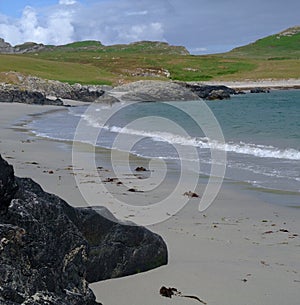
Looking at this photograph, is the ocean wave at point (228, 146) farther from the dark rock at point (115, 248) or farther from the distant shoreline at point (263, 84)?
the distant shoreline at point (263, 84)

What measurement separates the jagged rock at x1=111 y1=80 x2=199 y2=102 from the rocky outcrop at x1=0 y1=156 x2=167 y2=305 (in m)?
66.3

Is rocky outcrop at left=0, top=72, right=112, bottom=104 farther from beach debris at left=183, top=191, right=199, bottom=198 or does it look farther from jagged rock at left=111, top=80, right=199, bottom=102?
beach debris at left=183, top=191, right=199, bottom=198

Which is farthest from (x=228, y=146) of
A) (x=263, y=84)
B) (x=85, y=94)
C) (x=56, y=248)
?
(x=263, y=84)

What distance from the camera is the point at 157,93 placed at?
7406cm

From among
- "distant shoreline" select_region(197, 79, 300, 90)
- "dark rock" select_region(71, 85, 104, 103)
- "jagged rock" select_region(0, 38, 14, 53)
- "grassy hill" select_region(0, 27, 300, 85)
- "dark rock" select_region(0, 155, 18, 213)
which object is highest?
"jagged rock" select_region(0, 38, 14, 53)

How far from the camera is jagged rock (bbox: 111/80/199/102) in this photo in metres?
73.3

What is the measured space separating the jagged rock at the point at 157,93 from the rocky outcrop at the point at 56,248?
2611 inches

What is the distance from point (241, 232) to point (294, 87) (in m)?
95.1

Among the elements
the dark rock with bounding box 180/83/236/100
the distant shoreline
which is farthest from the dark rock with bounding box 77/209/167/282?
the distant shoreline

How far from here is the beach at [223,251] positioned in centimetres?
513

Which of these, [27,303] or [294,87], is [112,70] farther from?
[27,303]

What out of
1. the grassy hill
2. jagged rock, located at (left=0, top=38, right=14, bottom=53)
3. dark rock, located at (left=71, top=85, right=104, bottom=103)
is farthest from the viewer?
jagged rock, located at (left=0, top=38, right=14, bottom=53)

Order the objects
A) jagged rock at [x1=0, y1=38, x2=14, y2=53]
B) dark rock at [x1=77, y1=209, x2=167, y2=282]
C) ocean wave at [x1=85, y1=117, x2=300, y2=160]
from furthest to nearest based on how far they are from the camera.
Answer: jagged rock at [x1=0, y1=38, x2=14, y2=53] < ocean wave at [x1=85, y1=117, x2=300, y2=160] < dark rock at [x1=77, y1=209, x2=167, y2=282]

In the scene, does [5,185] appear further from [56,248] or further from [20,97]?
[20,97]
